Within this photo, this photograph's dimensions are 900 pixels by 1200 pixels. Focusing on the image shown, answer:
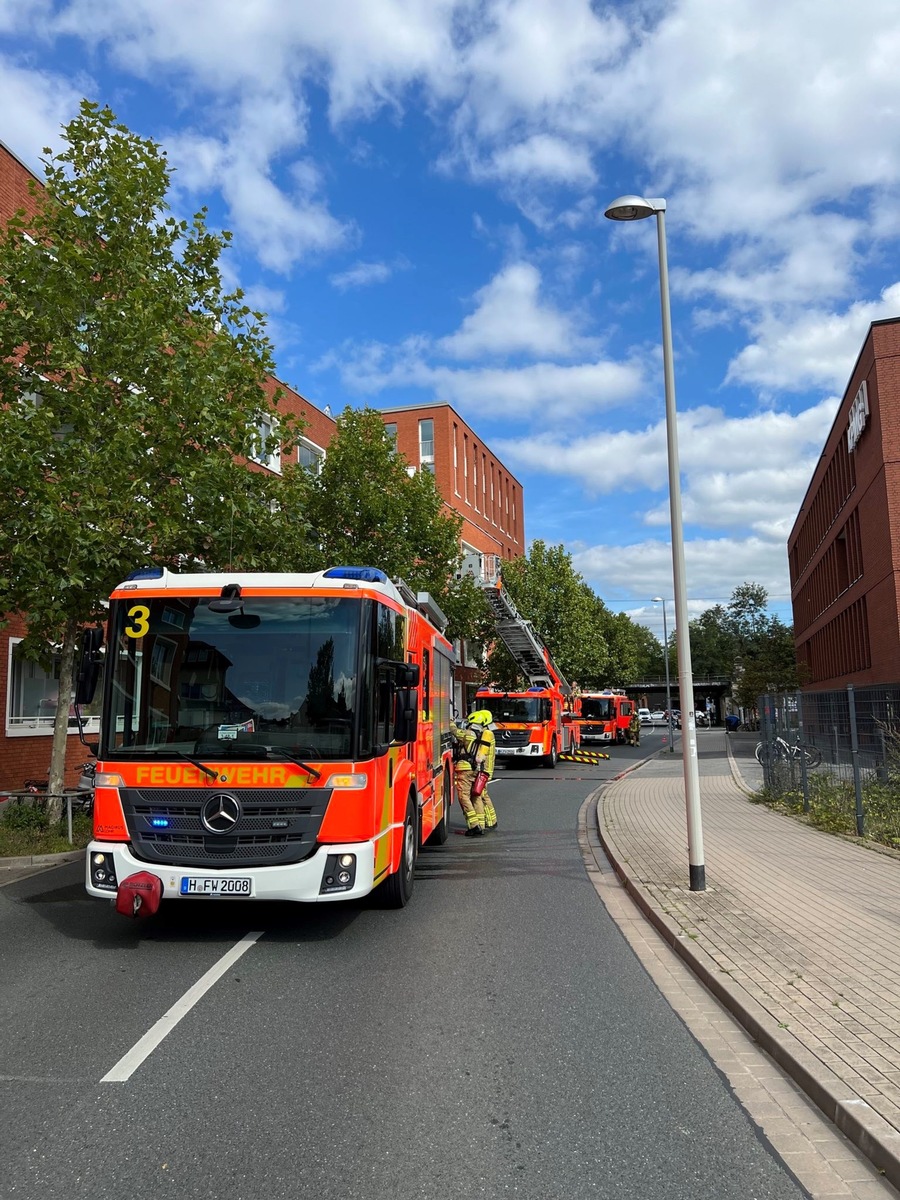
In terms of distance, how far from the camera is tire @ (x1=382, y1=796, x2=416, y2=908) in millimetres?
7840

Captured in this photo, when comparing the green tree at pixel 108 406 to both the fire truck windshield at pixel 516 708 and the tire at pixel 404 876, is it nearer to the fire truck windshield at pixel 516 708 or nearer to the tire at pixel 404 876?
the tire at pixel 404 876

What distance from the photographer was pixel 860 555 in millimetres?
33531

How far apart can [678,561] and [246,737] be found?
435 centimetres

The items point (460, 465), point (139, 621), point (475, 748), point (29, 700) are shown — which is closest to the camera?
point (139, 621)

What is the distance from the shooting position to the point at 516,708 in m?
31.1

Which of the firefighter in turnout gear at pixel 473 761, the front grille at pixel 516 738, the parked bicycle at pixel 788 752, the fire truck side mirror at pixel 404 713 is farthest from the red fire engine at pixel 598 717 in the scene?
the fire truck side mirror at pixel 404 713

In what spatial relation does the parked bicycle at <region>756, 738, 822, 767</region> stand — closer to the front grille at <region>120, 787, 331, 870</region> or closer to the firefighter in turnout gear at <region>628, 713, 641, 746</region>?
the front grille at <region>120, 787, 331, 870</region>

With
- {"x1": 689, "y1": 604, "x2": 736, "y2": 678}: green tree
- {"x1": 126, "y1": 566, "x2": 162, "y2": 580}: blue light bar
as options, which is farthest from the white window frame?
{"x1": 689, "y1": 604, "x2": 736, "y2": 678}: green tree

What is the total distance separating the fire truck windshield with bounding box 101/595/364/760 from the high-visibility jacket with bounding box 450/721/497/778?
648 centimetres

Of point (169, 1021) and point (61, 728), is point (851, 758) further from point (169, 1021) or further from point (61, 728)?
point (61, 728)

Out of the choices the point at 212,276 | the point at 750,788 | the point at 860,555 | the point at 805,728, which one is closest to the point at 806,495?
the point at 860,555

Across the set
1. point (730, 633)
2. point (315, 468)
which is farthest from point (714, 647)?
point (315, 468)

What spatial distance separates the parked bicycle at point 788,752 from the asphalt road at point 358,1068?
7.79 meters

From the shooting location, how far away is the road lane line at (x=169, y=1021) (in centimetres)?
430
